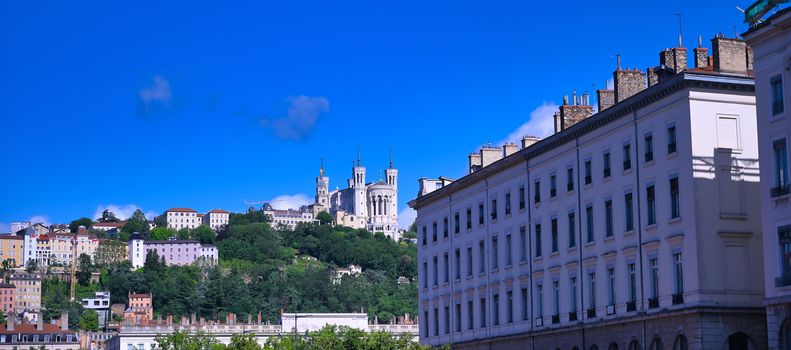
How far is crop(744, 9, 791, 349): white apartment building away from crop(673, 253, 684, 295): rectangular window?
5153 millimetres

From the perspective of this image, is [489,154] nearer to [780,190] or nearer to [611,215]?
[611,215]

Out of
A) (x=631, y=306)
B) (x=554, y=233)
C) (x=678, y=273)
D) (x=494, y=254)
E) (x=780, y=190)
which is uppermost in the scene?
(x=554, y=233)

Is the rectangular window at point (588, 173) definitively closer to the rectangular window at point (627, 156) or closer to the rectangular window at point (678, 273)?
the rectangular window at point (627, 156)

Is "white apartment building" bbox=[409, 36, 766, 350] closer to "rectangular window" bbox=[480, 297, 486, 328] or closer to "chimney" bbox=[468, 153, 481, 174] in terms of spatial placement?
"rectangular window" bbox=[480, 297, 486, 328]

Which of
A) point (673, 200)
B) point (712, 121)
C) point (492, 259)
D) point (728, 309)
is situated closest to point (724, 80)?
point (712, 121)

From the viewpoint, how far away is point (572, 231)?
65.8 metres

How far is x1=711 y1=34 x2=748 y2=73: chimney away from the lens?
57.8m

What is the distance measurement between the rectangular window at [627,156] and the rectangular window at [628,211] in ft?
3.94

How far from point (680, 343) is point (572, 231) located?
11.6 m

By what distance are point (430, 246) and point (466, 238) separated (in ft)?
24.5

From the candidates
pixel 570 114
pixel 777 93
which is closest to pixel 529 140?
pixel 570 114

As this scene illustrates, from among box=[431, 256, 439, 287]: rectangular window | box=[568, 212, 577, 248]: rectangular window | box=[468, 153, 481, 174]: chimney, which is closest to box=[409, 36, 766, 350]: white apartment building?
box=[568, 212, 577, 248]: rectangular window

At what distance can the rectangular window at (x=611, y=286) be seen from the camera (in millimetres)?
61156

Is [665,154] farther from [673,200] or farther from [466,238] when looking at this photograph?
[466,238]
